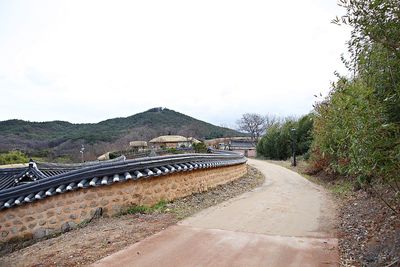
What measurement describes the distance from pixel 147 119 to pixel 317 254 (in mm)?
78959

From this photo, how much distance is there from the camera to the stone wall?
23.1ft

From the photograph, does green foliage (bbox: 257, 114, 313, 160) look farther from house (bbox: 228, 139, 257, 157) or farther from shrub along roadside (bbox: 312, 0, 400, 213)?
shrub along roadside (bbox: 312, 0, 400, 213)

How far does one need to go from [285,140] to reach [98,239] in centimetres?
3061

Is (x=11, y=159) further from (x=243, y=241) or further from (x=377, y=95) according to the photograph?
(x=377, y=95)

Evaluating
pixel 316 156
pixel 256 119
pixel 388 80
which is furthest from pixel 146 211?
pixel 256 119

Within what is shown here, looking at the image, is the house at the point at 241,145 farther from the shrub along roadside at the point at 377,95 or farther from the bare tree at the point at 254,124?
the shrub along roadside at the point at 377,95

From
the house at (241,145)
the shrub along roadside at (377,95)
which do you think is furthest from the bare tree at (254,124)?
the shrub along roadside at (377,95)

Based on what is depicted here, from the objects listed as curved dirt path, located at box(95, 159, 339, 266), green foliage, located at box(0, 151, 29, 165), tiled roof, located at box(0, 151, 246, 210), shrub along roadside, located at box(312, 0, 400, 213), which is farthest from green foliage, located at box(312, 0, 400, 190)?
green foliage, located at box(0, 151, 29, 165)

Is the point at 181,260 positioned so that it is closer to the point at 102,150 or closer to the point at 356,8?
the point at 356,8

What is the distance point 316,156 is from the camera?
16.7 metres

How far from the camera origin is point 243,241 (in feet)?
17.2

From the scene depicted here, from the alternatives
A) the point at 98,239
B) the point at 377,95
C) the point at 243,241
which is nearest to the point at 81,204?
the point at 98,239

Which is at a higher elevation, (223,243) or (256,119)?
(256,119)

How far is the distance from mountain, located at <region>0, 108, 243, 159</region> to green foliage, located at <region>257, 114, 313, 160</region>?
2740 centimetres
